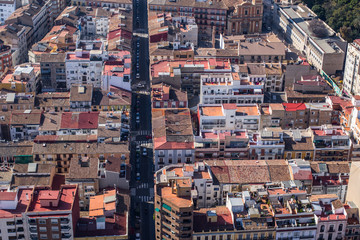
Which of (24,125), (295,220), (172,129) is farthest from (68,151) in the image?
(295,220)

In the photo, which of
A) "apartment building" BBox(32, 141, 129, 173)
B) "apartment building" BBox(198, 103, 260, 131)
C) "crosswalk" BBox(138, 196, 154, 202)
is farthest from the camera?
"apartment building" BBox(198, 103, 260, 131)

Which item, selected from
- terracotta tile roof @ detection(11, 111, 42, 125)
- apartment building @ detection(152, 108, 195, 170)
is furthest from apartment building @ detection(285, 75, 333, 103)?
terracotta tile roof @ detection(11, 111, 42, 125)

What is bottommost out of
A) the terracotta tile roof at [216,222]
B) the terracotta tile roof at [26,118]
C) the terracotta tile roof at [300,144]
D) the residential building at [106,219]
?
the residential building at [106,219]

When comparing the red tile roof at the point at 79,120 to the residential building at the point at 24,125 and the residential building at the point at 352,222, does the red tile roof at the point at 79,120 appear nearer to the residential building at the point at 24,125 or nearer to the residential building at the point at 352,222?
the residential building at the point at 24,125

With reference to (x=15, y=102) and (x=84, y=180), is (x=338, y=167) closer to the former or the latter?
(x=84, y=180)

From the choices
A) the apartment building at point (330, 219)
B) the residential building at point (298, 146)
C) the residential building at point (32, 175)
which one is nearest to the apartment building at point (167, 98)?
the residential building at point (298, 146)

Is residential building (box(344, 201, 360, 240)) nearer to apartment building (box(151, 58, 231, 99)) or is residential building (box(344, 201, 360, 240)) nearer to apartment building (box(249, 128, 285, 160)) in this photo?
apartment building (box(249, 128, 285, 160))

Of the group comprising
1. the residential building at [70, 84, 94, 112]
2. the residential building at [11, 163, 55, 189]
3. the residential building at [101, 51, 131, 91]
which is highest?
the residential building at [101, 51, 131, 91]
